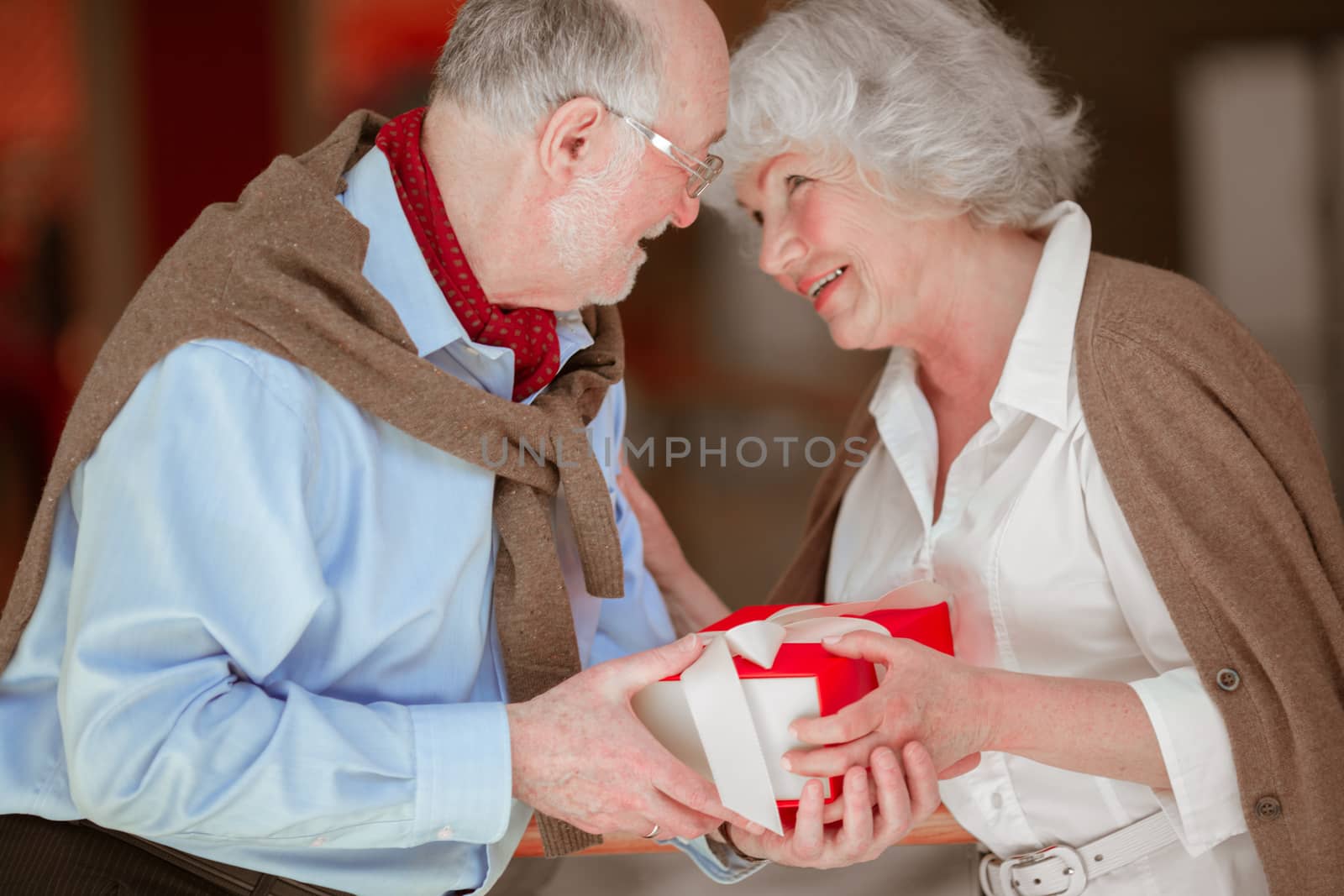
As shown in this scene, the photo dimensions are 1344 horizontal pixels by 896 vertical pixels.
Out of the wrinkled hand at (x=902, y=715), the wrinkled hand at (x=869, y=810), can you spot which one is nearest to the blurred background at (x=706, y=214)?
the wrinkled hand at (x=902, y=715)

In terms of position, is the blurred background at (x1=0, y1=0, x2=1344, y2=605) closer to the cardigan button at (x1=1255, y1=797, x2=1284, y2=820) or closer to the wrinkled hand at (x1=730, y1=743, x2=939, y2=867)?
the cardigan button at (x1=1255, y1=797, x2=1284, y2=820)

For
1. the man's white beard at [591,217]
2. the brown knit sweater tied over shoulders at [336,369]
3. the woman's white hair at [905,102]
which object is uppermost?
the woman's white hair at [905,102]

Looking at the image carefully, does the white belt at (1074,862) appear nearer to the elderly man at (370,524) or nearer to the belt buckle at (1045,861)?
the belt buckle at (1045,861)

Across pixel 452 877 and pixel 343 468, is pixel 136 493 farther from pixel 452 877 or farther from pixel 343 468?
pixel 452 877

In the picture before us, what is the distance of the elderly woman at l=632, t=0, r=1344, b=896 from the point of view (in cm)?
138

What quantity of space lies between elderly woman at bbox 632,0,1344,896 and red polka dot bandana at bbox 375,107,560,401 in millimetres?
489

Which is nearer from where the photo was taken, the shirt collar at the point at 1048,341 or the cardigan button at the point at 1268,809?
the cardigan button at the point at 1268,809

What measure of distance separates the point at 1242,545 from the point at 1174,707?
19cm

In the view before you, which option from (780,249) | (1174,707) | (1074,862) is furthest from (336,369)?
(1074,862)

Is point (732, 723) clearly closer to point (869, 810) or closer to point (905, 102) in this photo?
point (869, 810)

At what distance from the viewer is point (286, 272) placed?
1188 millimetres

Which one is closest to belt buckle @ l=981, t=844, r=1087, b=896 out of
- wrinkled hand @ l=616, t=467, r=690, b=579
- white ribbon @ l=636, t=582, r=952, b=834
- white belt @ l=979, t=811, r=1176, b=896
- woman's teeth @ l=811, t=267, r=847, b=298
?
white belt @ l=979, t=811, r=1176, b=896

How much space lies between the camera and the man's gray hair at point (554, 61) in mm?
1343

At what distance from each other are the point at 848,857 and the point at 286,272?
785 millimetres
